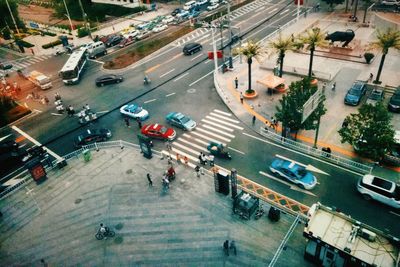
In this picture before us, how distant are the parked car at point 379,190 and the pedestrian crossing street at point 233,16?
50.0 meters

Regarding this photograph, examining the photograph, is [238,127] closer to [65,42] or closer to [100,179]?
[100,179]

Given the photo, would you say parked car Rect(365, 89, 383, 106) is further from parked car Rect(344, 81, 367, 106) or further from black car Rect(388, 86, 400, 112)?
black car Rect(388, 86, 400, 112)

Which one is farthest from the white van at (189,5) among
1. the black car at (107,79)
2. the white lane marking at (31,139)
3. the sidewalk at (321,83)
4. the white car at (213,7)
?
the white lane marking at (31,139)

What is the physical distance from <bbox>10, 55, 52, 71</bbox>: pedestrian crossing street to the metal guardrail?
53.7 metres

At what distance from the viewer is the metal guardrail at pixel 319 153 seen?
35531mm

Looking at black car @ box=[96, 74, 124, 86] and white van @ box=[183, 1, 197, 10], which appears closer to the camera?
black car @ box=[96, 74, 124, 86]

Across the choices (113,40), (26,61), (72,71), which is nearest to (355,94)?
(72,71)

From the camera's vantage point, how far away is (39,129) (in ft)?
160

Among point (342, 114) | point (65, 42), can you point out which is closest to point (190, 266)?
point (342, 114)

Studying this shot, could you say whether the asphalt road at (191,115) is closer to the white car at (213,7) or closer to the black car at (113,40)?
the black car at (113,40)

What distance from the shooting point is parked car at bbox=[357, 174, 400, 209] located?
3078 cm

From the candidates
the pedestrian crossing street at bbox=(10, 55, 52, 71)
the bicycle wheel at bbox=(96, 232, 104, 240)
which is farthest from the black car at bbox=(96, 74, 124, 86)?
the bicycle wheel at bbox=(96, 232, 104, 240)

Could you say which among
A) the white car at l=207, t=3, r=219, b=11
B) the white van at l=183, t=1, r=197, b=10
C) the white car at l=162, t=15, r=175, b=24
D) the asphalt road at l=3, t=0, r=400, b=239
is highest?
the white van at l=183, t=1, r=197, b=10

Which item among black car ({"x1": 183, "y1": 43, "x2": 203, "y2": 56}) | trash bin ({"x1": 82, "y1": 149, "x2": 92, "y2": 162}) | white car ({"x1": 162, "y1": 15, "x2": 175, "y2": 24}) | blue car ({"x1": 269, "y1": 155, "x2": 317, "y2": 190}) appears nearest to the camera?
blue car ({"x1": 269, "y1": 155, "x2": 317, "y2": 190})
